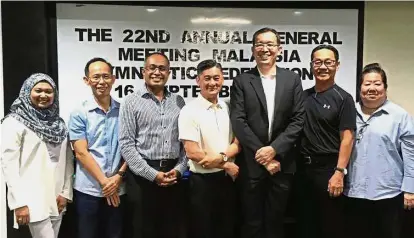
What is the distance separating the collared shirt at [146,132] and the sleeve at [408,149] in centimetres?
136

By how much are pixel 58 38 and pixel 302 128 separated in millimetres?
1825

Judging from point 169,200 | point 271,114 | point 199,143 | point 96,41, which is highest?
point 96,41

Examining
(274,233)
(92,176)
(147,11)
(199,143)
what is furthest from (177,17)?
(274,233)

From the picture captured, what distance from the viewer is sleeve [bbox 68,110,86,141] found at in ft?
8.19

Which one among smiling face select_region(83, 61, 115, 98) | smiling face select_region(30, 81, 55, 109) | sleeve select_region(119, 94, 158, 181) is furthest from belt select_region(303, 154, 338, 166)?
smiling face select_region(30, 81, 55, 109)

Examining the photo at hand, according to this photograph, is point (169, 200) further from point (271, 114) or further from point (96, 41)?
point (96, 41)

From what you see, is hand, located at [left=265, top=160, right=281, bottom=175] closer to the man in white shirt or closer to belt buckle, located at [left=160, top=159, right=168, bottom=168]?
the man in white shirt

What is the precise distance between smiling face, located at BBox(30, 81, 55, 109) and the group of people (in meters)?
0.02

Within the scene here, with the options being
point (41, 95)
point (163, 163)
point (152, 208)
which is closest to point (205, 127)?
point (163, 163)

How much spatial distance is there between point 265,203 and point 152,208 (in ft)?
2.22

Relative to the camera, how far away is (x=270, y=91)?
2.52 meters

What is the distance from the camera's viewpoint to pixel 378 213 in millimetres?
2609

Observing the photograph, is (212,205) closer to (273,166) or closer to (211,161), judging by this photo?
(211,161)

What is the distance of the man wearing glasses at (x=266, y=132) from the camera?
2480 millimetres
